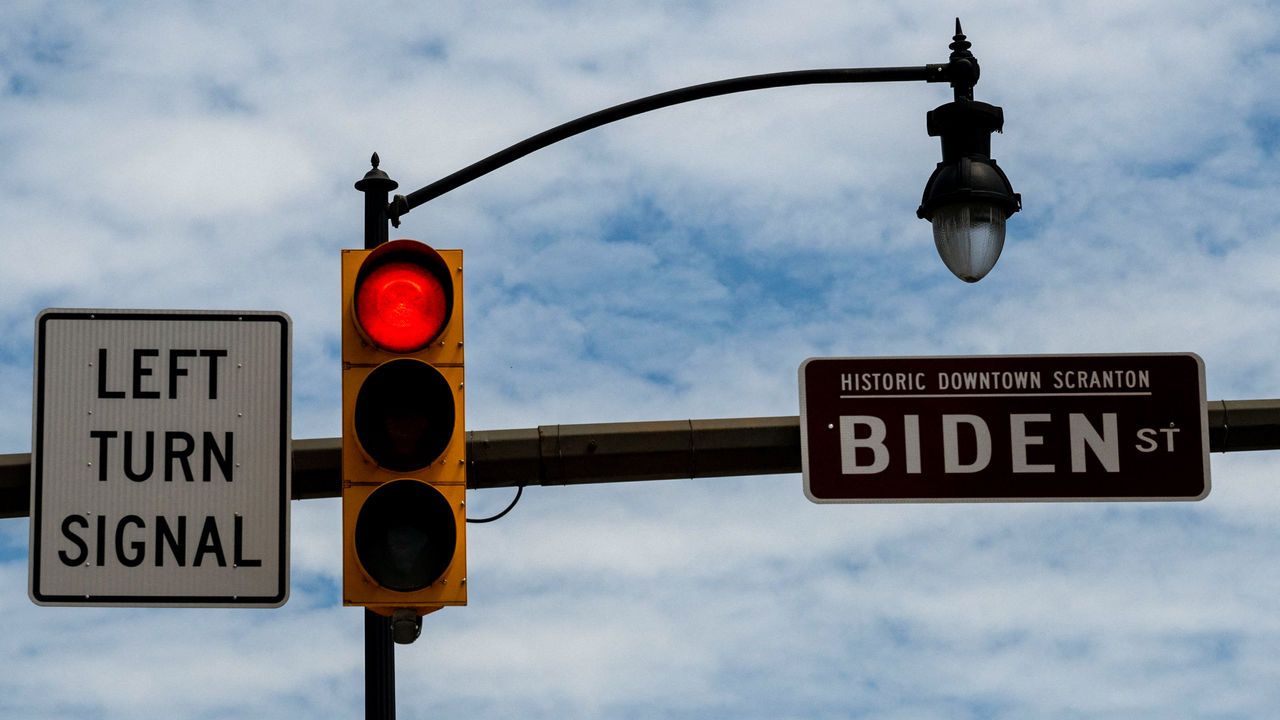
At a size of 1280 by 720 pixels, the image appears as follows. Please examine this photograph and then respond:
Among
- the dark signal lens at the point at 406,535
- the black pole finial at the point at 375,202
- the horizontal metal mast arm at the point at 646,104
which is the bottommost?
the dark signal lens at the point at 406,535

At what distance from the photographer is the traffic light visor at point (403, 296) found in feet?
18.9

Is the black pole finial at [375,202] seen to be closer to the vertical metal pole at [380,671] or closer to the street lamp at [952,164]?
the street lamp at [952,164]

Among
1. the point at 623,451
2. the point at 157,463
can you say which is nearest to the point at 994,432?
the point at 623,451

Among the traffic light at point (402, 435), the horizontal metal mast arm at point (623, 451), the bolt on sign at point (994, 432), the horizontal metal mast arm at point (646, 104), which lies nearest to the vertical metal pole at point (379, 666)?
the horizontal metal mast arm at point (646, 104)

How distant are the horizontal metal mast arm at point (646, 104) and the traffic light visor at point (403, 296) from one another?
1334 mm

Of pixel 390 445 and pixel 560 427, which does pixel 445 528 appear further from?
pixel 560 427

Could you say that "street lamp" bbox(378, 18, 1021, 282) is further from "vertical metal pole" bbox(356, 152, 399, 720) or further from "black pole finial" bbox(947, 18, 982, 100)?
"vertical metal pole" bbox(356, 152, 399, 720)

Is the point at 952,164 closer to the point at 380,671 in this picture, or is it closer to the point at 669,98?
the point at 669,98

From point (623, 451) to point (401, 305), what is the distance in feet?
10.6

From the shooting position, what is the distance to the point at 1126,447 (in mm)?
7492

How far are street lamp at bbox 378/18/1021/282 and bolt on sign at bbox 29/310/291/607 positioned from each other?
124 cm

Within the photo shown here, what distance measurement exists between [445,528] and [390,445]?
1.09 ft

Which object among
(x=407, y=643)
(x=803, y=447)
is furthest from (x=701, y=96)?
(x=407, y=643)

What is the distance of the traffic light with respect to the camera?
5609 millimetres
